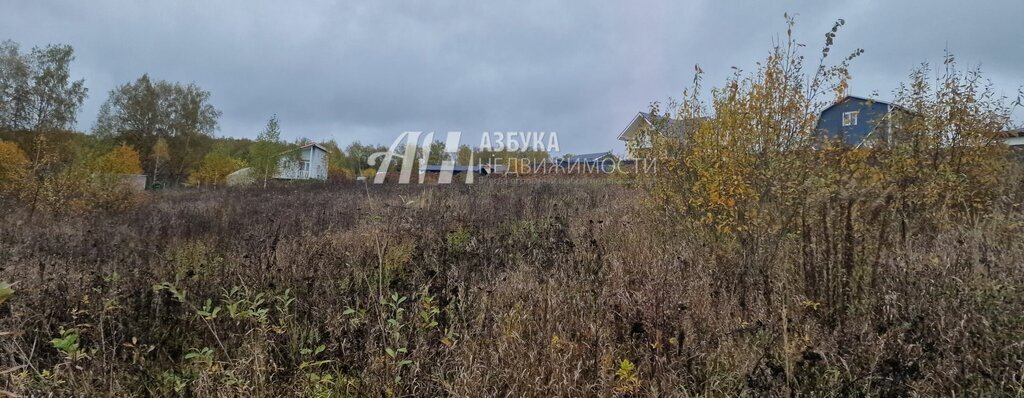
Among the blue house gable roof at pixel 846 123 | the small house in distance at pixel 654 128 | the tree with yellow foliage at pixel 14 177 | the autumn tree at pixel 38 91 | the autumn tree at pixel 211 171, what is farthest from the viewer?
the autumn tree at pixel 211 171

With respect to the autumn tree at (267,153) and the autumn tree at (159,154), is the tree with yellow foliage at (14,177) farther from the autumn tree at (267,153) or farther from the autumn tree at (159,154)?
the autumn tree at (159,154)

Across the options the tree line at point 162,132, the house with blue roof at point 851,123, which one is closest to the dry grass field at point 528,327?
the house with blue roof at point 851,123

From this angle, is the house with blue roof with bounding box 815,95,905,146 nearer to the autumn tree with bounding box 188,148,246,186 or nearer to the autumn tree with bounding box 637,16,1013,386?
the autumn tree with bounding box 637,16,1013,386

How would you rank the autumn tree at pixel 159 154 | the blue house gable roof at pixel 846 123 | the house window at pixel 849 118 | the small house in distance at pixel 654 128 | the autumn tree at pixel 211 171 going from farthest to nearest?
the autumn tree at pixel 211 171, the autumn tree at pixel 159 154, the small house in distance at pixel 654 128, the house window at pixel 849 118, the blue house gable roof at pixel 846 123

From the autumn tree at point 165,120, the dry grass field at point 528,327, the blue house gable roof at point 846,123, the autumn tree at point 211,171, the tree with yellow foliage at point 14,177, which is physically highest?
the autumn tree at point 165,120

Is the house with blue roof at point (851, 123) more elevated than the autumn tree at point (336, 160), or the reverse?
the autumn tree at point (336, 160)

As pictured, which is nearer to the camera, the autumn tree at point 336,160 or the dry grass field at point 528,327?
the dry grass field at point 528,327

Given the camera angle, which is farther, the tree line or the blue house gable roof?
the tree line

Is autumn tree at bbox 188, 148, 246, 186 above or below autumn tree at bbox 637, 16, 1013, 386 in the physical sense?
above

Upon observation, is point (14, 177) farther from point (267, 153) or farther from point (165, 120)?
point (165, 120)

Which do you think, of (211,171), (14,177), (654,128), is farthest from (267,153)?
(654,128)

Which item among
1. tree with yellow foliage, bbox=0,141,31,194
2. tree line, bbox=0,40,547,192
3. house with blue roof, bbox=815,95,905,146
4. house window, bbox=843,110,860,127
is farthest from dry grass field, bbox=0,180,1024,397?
tree line, bbox=0,40,547,192

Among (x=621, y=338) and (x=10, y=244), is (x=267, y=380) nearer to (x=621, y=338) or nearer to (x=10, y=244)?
(x=621, y=338)

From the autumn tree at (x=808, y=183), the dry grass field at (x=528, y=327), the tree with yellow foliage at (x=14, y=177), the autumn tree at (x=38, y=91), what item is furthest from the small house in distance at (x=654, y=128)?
the autumn tree at (x=38, y=91)
